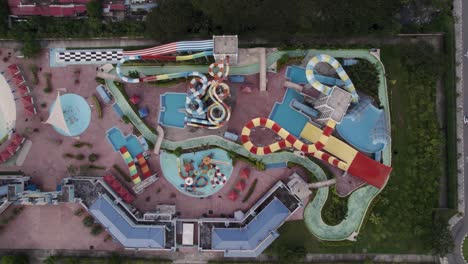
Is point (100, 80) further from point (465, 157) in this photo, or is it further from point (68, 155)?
point (465, 157)

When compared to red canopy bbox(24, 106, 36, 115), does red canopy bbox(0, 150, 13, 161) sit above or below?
below

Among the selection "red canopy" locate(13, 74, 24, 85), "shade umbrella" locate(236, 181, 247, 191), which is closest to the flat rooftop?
"shade umbrella" locate(236, 181, 247, 191)

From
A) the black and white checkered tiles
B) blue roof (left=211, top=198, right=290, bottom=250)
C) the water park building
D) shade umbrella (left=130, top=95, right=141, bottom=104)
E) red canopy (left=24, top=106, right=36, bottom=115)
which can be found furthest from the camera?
the black and white checkered tiles

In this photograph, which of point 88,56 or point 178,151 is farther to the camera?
point 88,56

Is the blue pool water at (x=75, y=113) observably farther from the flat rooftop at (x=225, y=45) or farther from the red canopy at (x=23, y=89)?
the flat rooftop at (x=225, y=45)

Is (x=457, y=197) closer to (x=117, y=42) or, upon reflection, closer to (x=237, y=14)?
(x=237, y=14)

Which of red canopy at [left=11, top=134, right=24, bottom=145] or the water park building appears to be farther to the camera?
red canopy at [left=11, top=134, right=24, bottom=145]

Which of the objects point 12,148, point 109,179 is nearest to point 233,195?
point 109,179

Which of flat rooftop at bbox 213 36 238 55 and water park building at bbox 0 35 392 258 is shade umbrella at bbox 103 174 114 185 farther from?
flat rooftop at bbox 213 36 238 55
